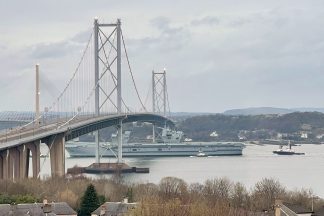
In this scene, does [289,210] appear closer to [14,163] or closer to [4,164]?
[4,164]

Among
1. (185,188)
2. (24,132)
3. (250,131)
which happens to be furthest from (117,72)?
(250,131)

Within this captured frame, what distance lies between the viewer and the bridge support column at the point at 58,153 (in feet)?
111

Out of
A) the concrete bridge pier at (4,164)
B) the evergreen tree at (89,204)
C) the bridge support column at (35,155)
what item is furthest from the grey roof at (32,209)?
the bridge support column at (35,155)

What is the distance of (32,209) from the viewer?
18.6m

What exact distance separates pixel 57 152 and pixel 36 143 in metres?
3.20

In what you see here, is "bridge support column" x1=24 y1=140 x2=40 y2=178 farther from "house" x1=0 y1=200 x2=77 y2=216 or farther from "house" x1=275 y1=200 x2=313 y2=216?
"house" x1=275 y1=200 x2=313 y2=216

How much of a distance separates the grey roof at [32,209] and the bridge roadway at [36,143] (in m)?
7.44

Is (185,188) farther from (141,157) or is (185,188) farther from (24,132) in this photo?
(141,157)

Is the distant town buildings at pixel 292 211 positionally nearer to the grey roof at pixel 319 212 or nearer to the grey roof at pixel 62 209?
the grey roof at pixel 319 212

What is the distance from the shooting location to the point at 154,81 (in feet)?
→ 251

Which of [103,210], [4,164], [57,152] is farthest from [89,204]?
[57,152]

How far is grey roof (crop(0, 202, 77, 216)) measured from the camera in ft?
59.7

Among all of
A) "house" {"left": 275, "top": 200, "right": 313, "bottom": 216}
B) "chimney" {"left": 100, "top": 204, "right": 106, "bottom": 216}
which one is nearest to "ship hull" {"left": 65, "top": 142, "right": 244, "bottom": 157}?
"house" {"left": 275, "top": 200, "right": 313, "bottom": 216}

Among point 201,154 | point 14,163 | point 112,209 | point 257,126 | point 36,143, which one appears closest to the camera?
point 112,209
